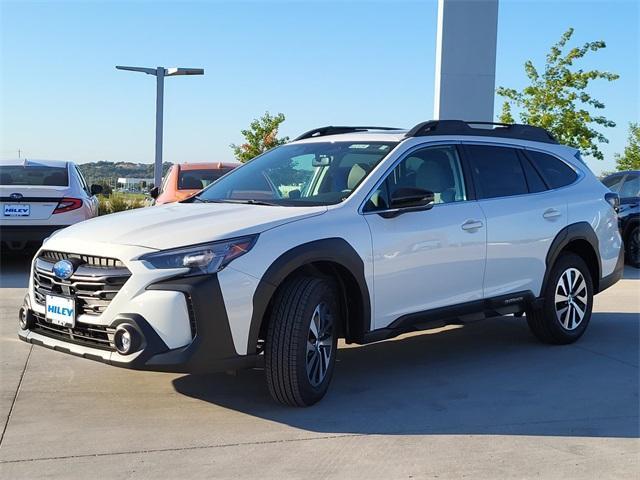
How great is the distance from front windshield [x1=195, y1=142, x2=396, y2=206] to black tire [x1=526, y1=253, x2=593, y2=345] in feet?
6.41

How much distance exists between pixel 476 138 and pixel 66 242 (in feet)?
10.4

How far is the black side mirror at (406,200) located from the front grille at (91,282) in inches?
68.8

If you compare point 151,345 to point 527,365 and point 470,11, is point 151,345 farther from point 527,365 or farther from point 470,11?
point 470,11

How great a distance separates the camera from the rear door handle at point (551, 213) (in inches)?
249

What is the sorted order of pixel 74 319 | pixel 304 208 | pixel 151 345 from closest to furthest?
pixel 151 345
pixel 74 319
pixel 304 208

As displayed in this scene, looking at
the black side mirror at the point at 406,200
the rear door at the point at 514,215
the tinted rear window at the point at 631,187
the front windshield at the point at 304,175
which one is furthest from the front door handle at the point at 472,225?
the tinted rear window at the point at 631,187

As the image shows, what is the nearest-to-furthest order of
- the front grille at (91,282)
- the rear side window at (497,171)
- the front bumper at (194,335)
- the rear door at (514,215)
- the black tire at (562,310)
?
the front bumper at (194,335) < the front grille at (91,282) < the rear door at (514,215) < the rear side window at (497,171) < the black tire at (562,310)

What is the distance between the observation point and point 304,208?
195 inches

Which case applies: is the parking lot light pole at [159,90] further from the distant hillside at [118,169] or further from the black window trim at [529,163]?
the distant hillside at [118,169]

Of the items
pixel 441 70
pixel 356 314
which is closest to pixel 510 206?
pixel 356 314

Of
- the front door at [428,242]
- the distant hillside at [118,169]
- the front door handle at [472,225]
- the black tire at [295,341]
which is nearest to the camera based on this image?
the black tire at [295,341]

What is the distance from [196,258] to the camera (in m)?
4.29

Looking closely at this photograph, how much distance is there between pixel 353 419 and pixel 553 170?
10.5 ft

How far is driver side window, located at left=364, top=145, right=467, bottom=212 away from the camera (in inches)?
210
